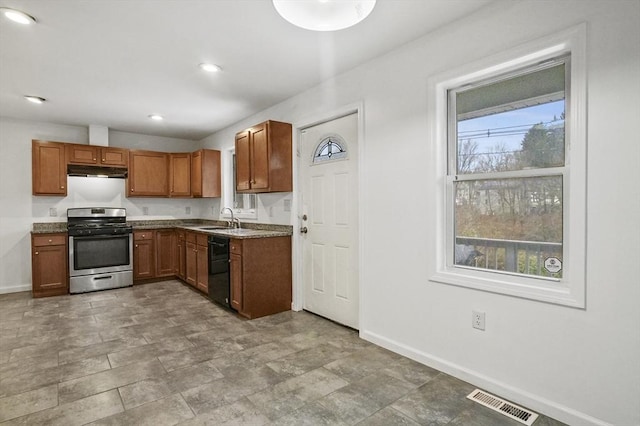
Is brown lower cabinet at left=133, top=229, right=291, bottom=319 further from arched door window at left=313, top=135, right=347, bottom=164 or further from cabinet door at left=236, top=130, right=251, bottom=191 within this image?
arched door window at left=313, top=135, right=347, bottom=164

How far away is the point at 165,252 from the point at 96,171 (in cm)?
165

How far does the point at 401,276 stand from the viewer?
279 centimetres

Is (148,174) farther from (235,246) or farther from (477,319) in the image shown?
(477,319)

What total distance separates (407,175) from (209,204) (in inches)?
174

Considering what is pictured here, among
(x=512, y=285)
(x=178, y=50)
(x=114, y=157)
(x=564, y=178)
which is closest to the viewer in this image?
(x=564, y=178)

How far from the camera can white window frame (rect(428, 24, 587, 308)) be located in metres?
1.84

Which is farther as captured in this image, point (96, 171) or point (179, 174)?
point (179, 174)

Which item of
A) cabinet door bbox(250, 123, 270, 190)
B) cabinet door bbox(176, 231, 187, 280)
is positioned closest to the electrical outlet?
cabinet door bbox(250, 123, 270, 190)

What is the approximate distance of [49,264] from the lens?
471 centimetres

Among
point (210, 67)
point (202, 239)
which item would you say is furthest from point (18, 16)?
point (202, 239)

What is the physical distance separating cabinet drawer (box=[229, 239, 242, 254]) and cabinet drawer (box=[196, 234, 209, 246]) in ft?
2.56

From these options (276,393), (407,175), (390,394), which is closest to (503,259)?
(407,175)

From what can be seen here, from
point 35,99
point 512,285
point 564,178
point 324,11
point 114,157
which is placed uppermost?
point 35,99

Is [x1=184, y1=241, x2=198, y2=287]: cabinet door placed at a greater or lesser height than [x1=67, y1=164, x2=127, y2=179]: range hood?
lesser
